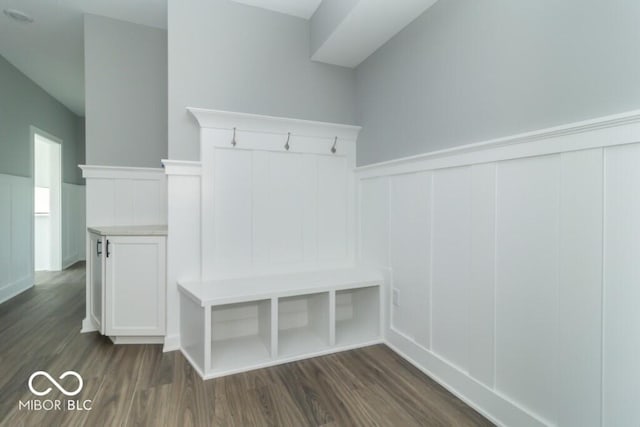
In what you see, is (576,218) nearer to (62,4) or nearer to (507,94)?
(507,94)

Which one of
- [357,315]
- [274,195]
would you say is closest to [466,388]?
[357,315]

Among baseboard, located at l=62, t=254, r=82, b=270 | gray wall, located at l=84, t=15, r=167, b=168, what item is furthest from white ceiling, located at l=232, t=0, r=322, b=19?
baseboard, located at l=62, t=254, r=82, b=270

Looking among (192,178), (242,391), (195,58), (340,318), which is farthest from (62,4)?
(340,318)

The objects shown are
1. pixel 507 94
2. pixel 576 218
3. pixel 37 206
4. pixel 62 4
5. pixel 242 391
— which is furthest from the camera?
pixel 37 206

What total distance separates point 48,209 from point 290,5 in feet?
15.6

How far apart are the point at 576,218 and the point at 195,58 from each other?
7.75ft

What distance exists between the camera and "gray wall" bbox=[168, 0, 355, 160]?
221 centimetres

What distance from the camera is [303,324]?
250 centimetres

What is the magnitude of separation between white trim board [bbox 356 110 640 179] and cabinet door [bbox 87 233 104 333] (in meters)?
Result: 2.21

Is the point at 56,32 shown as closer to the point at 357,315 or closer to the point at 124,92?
the point at 124,92

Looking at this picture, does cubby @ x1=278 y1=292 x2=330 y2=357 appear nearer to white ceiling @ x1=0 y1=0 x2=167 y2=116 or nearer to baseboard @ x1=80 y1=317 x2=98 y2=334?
baseboard @ x1=80 y1=317 x2=98 y2=334

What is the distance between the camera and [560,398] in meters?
1.23

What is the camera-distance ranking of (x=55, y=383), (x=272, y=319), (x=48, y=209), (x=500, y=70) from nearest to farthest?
(x=500, y=70), (x=55, y=383), (x=272, y=319), (x=48, y=209)

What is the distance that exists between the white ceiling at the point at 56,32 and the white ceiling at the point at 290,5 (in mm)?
743
